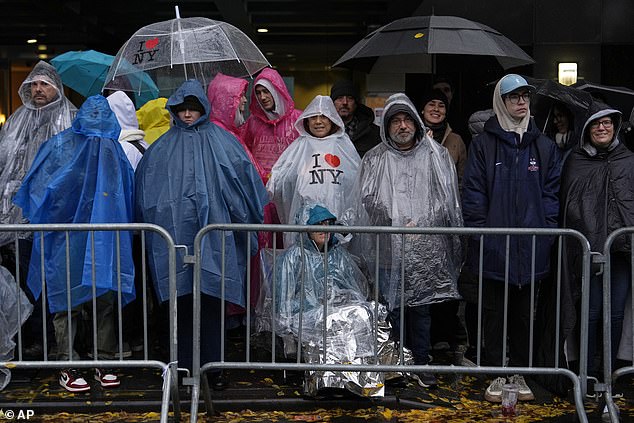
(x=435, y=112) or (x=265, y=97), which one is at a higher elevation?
(x=265, y=97)

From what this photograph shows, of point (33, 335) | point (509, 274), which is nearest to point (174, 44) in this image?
point (33, 335)

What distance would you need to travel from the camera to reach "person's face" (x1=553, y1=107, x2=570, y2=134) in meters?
7.96

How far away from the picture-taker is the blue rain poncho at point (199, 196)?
22.5 ft

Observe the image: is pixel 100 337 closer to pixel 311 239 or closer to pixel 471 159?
pixel 311 239

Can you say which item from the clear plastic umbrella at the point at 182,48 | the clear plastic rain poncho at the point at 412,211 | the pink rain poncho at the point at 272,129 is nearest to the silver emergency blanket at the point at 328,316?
the clear plastic rain poncho at the point at 412,211

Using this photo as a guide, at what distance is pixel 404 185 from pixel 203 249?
1.51 meters

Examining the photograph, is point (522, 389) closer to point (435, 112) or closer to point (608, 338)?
point (608, 338)

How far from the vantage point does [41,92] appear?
25.5ft

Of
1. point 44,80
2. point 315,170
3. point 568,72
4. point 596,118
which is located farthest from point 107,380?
point 568,72

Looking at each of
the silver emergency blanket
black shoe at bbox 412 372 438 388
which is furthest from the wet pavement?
the silver emergency blanket

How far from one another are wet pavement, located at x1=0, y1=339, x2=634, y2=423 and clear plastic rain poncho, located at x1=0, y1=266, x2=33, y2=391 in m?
0.32

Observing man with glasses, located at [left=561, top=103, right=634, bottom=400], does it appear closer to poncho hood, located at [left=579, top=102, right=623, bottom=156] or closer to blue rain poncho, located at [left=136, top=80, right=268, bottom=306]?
poncho hood, located at [left=579, top=102, right=623, bottom=156]

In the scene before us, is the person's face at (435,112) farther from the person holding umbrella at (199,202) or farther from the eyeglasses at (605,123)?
the person holding umbrella at (199,202)

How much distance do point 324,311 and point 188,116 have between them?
5.54 ft
